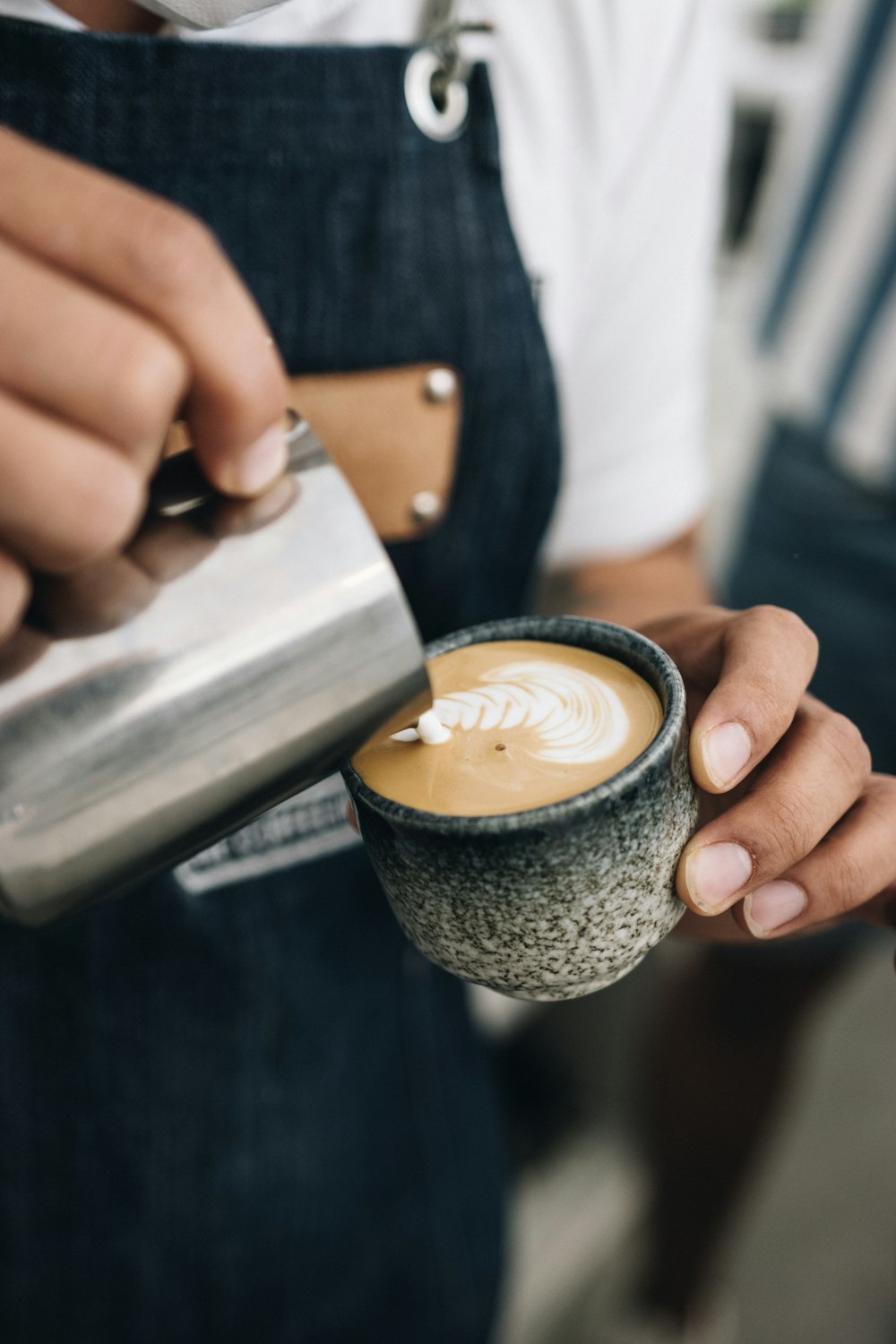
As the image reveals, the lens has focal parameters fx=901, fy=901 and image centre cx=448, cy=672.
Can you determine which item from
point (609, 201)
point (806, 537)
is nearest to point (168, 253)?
point (609, 201)

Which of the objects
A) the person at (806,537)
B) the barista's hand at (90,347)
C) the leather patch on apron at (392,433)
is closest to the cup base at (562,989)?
the barista's hand at (90,347)

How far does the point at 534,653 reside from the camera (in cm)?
65

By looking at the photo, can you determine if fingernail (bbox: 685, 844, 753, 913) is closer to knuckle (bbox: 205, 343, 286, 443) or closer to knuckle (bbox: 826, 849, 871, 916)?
knuckle (bbox: 826, 849, 871, 916)

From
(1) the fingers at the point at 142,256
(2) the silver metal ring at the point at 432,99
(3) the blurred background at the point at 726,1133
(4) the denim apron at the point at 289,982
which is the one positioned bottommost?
(3) the blurred background at the point at 726,1133

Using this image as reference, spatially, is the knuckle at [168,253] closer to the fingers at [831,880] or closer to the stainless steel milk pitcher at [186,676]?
the stainless steel milk pitcher at [186,676]

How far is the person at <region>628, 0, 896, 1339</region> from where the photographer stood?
1.71 metres

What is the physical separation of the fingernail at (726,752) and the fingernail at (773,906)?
11 cm

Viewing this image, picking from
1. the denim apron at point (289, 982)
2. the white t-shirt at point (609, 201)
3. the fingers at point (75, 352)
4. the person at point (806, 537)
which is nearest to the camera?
the fingers at point (75, 352)

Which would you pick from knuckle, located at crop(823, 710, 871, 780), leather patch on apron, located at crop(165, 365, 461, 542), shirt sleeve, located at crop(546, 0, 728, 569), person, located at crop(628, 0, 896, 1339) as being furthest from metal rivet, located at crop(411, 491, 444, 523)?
person, located at crop(628, 0, 896, 1339)

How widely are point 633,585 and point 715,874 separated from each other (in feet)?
2.28

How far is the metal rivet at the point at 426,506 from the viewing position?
0.84 m

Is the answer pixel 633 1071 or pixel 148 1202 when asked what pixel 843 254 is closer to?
pixel 633 1071

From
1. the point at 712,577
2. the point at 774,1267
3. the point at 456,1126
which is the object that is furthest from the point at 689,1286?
the point at 712,577

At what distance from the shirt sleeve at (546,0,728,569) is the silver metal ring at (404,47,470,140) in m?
0.20
